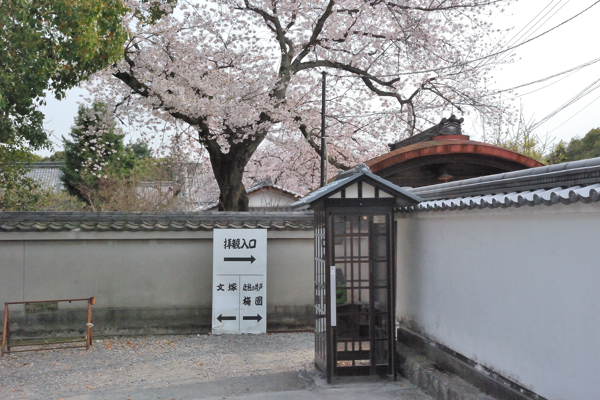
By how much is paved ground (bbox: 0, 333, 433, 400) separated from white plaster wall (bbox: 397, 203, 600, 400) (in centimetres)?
101

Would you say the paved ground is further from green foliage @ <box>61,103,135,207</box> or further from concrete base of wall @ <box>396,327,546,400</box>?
green foliage @ <box>61,103,135,207</box>

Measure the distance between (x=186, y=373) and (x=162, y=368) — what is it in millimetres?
498

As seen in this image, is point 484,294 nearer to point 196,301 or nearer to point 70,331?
point 196,301

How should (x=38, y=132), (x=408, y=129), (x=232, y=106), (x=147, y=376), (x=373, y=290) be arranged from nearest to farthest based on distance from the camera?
(x=373, y=290) → (x=147, y=376) → (x=38, y=132) → (x=232, y=106) → (x=408, y=129)

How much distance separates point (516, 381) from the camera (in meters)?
4.67

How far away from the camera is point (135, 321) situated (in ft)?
34.2

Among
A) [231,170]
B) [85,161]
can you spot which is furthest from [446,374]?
[85,161]

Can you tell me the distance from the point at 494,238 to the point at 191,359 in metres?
5.12

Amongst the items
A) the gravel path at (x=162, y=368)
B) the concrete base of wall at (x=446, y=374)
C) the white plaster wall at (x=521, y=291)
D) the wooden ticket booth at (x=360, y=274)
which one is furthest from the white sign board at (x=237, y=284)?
the white plaster wall at (x=521, y=291)

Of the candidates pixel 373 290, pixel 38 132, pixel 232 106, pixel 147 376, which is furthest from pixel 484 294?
pixel 232 106

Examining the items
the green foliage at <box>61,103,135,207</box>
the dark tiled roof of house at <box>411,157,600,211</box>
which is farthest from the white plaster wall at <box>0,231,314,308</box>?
the green foliage at <box>61,103,135,207</box>

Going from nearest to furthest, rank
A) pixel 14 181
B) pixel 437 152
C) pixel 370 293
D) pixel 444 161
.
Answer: pixel 370 293, pixel 437 152, pixel 444 161, pixel 14 181

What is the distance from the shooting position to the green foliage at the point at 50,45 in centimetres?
769

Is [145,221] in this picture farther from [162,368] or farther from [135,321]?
[162,368]
